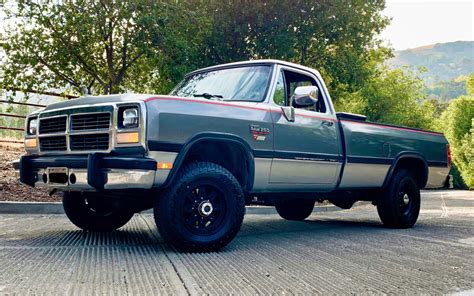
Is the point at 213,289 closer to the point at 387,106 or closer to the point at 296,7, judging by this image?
the point at 296,7

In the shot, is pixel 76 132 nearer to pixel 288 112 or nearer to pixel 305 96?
pixel 288 112

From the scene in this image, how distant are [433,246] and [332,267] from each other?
80.2 inches

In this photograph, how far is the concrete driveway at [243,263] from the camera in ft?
11.8

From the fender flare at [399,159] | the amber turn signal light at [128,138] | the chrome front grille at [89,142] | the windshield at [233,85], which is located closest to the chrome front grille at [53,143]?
the chrome front grille at [89,142]

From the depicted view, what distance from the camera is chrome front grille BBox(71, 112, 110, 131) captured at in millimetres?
4918

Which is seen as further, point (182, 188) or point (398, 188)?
point (398, 188)

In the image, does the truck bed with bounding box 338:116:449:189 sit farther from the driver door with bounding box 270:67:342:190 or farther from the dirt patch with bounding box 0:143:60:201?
the dirt patch with bounding box 0:143:60:201

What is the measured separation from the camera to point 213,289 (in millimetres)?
3494

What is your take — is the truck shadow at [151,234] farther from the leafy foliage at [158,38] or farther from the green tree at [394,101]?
the green tree at [394,101]

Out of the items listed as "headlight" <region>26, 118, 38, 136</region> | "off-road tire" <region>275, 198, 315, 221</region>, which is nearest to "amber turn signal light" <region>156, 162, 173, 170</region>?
"headlight" <region>26, 118, 38, 136</region>

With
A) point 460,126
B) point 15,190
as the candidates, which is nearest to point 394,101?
point 460,126

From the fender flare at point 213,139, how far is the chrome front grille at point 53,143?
1.22m

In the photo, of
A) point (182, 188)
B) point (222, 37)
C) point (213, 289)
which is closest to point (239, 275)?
point (213, 289)

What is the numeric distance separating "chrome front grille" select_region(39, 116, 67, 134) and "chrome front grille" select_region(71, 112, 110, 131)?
168mm
